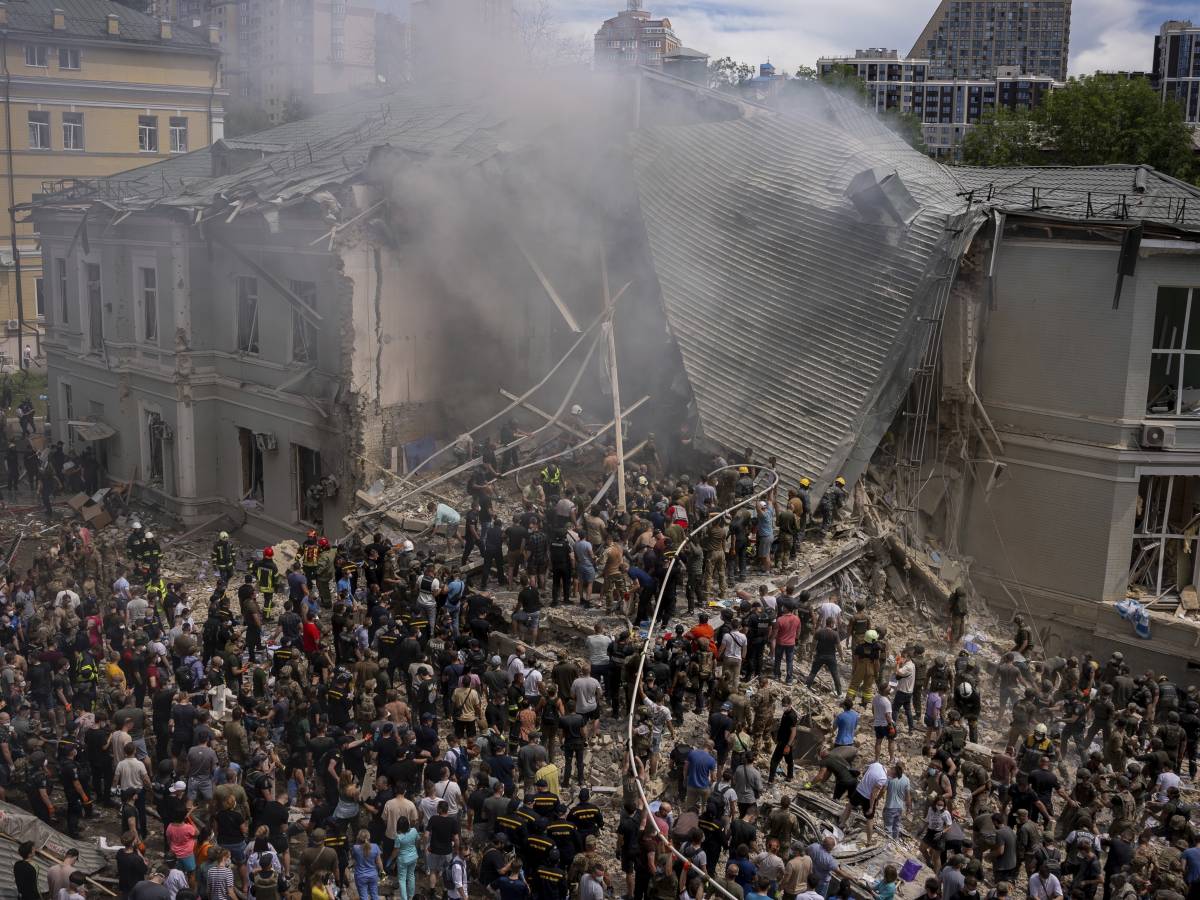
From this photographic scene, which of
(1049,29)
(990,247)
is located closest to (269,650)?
(990,247)

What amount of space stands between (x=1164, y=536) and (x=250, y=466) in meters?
17.3

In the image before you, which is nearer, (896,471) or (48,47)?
(896,471)

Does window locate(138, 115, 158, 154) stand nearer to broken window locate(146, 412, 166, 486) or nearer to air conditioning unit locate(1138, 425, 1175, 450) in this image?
broken window locate(146, 412, 166, 486)

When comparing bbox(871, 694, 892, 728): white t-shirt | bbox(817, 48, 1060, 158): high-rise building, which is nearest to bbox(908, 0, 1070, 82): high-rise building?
bbox(817, 48, 1060, 158): high-rise building

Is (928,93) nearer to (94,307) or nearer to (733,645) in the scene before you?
(94,307)

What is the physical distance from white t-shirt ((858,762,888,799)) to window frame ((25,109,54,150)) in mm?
39318

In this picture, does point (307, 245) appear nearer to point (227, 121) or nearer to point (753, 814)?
point (753, 814)

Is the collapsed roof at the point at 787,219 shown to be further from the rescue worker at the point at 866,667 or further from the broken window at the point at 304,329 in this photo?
the rescue worker at the point at 866,667

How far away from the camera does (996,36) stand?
164m

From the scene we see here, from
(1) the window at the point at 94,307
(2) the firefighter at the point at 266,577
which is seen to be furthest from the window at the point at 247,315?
(2) the firefighter at the point at 266,577

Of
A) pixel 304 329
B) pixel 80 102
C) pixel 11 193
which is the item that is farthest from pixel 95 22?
pixel 304 329

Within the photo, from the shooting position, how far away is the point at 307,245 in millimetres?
21344

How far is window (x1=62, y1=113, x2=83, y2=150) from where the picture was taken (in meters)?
42.2

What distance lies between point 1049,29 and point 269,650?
175043mm
